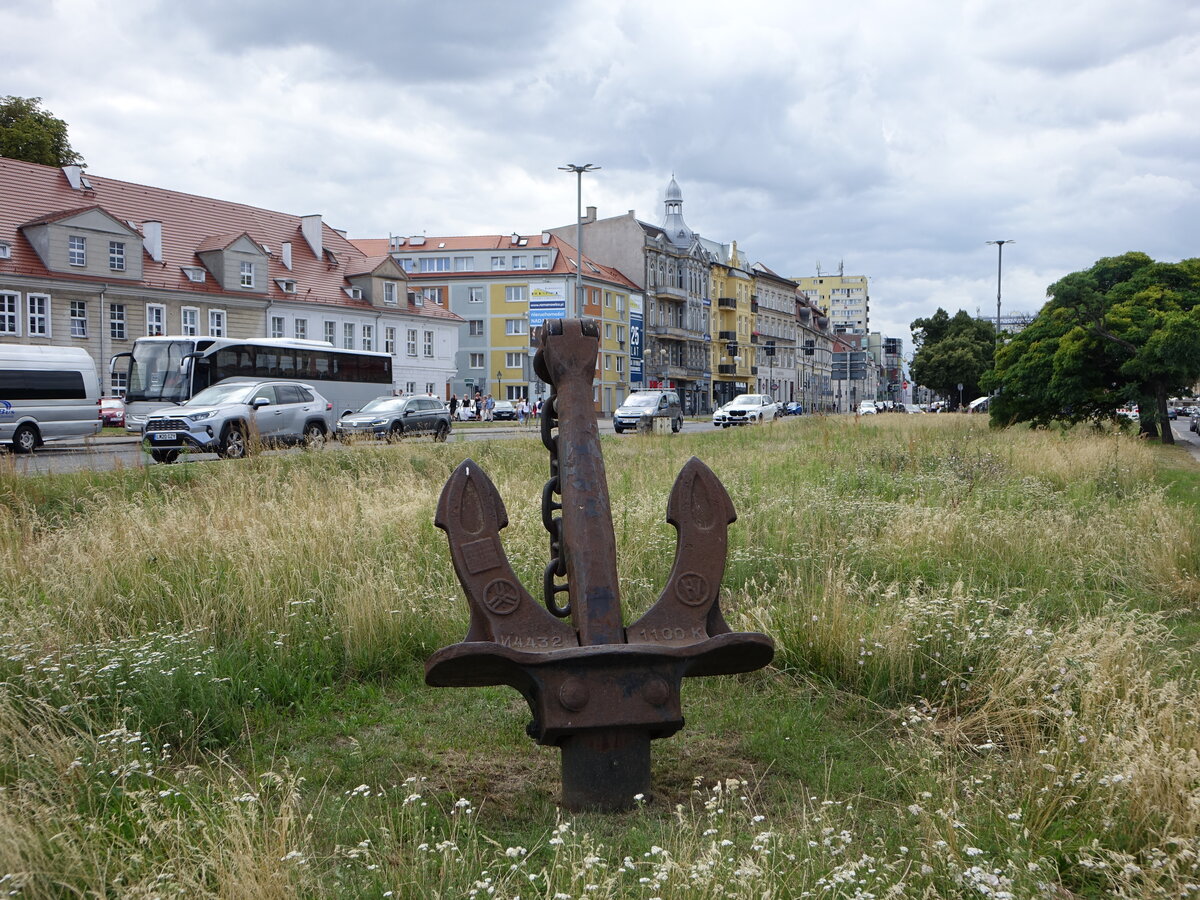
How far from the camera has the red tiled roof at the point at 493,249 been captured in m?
73.0

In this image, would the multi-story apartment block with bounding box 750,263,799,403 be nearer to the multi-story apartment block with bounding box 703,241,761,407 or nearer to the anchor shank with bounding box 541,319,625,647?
the multi-story apartment block with bounding box 703,241,761,407

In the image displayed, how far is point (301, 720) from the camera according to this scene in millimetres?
4434

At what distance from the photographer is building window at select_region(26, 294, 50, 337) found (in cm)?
3847

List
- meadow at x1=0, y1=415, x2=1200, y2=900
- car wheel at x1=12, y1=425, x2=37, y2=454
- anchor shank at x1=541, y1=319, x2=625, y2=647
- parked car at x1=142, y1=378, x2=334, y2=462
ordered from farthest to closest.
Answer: car wheel at x1=12, y1=425, x2=37, y2=454 < parked car at x1=142, y1=378, x2=334, y2=462 < anchor shank at x1=541, y1=319, x2=625, y2=647 < meadow at x1=0, y1=415, x2=1200, y2=900

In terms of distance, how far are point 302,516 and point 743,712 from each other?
12.8 ft

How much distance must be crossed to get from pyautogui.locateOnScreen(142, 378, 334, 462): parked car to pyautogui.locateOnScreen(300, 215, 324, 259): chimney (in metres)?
33.0

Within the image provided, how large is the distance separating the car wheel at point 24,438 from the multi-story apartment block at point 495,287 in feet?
158

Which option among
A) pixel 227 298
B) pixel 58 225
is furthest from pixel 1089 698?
pixel 227 298

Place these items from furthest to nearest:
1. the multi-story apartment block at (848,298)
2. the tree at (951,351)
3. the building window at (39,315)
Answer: the multi-story apartment block at (848,298) < the tree at (951,351) < the building window at (39,315)

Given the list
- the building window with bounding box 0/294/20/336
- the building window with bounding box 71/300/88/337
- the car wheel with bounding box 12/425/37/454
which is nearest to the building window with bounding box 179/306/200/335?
the building window with bounding box 71/300/88/337

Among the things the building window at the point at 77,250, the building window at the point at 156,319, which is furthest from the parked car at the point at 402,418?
the building window at the point at 156,319

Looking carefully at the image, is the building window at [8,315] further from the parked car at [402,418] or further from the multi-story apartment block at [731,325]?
the multi-story apartment block at [731,325]

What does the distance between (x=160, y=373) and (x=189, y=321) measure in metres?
18.3

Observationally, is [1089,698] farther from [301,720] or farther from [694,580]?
[301,720]
